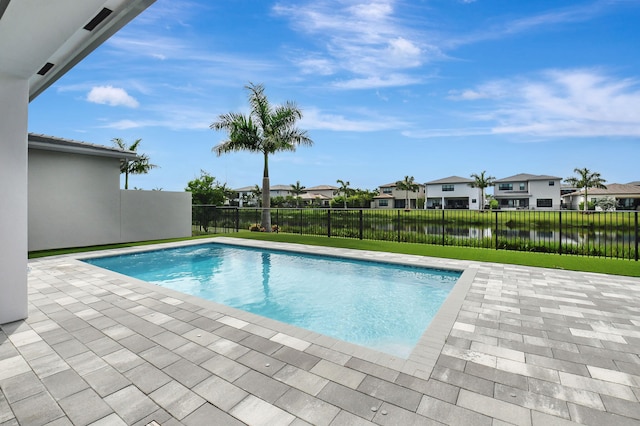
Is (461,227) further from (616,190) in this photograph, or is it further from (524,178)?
(616,190)

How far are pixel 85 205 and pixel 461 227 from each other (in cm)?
1190

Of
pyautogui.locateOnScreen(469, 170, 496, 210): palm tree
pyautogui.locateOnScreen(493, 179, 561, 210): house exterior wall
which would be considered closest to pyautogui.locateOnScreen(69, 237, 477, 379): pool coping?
pyautogui.locateOnScreen(469, 170, 496, 210): palm tree

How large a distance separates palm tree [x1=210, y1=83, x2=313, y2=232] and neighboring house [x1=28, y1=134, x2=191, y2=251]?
15.1ft

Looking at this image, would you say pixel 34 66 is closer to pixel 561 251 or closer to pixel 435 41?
pixel 561 251

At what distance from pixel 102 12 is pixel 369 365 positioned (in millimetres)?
3896

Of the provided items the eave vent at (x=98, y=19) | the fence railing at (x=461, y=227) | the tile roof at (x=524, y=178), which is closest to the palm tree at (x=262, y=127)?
the fence railing at (x=461, y=227)

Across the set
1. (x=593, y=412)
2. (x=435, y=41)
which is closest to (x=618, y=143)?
(x=435, y=41)

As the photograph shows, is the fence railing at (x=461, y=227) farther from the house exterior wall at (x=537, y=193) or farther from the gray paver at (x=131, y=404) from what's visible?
the house exterior wall at (x=537, y=193)

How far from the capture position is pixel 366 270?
Result: 7289 mm

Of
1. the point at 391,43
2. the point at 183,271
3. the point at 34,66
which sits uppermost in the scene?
the point at 391,43

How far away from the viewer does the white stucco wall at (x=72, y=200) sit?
8.87 meters

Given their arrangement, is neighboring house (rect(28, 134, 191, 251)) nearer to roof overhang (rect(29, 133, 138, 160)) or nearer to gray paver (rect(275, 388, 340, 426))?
roof overhang (rect(29, 133, 138, 160))

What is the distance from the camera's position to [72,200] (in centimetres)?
955

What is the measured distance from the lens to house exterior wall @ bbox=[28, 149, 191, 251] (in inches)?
351
